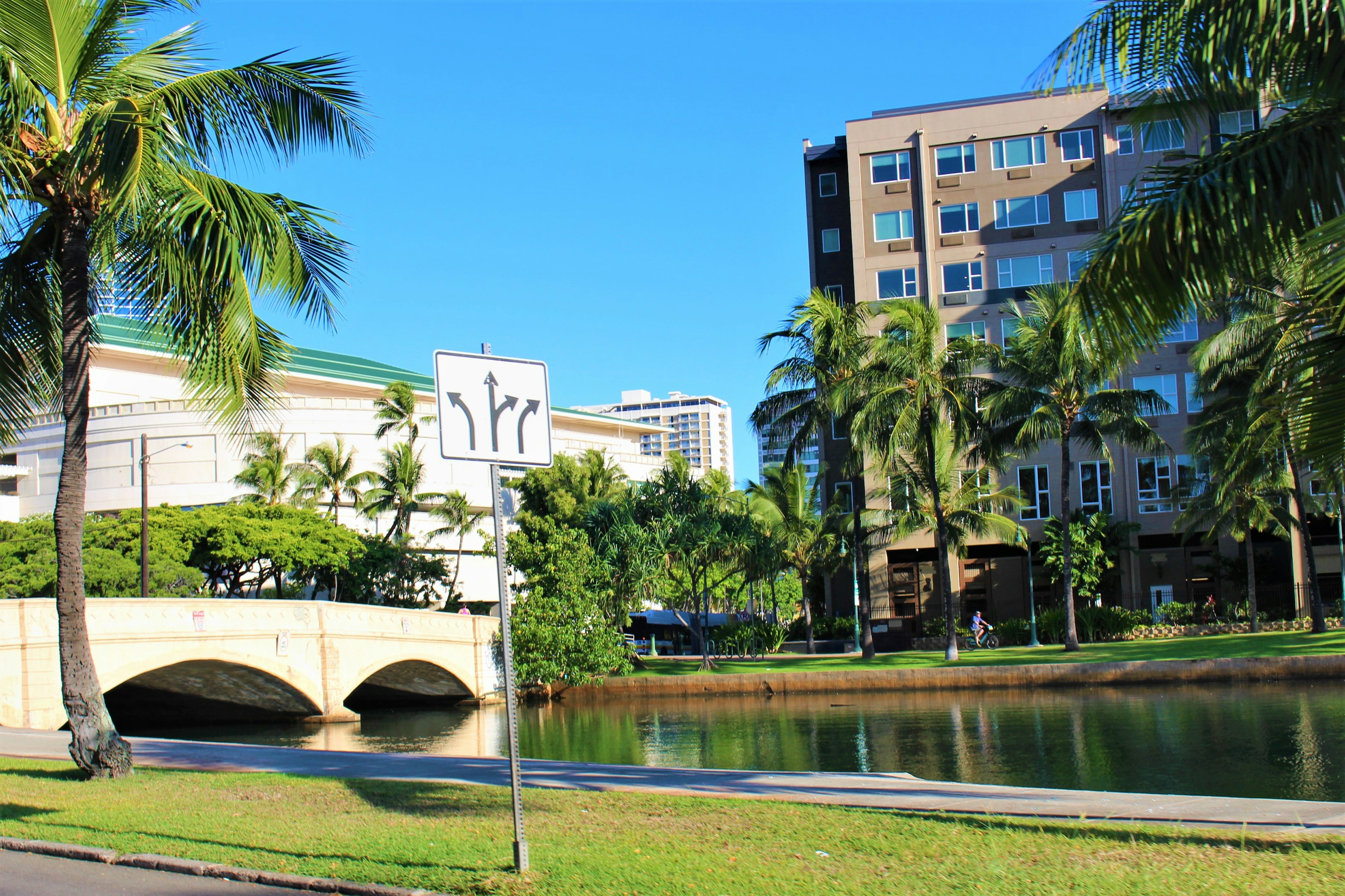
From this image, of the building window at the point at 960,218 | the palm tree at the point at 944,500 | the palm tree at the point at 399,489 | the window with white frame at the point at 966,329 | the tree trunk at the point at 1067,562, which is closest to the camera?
the tree trunk at the point at 1067,562

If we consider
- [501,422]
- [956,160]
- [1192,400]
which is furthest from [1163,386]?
[501,422]

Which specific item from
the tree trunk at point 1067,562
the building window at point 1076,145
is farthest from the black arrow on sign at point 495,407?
the building window at point 1076,145

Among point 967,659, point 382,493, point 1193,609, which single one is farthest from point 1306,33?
point 382,493

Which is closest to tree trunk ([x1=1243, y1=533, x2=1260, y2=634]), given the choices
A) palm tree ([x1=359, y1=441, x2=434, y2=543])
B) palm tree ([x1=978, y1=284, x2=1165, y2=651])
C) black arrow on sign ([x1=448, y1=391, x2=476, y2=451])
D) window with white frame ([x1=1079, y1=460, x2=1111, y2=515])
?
palm tree ([x1=978, y1=284, x2=1165, y2=651])

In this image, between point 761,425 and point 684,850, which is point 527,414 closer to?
point 684,850

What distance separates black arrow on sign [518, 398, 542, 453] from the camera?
789cm

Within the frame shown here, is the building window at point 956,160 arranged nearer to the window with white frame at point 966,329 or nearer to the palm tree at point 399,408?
the window with white frame at point 966,329

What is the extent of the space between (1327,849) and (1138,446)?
1372 inches

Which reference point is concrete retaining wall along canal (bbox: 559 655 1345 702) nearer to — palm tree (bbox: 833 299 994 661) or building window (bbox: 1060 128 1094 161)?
palm tree (bbox: 833 299 994 661)

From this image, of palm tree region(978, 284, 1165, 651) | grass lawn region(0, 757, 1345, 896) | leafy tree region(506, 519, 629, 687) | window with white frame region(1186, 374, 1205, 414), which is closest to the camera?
grass lawn region(0, 757, 1345, 896)

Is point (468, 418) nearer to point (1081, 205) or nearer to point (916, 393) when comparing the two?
point (916, 393)

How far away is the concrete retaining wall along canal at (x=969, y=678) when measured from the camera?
3266 centimetres

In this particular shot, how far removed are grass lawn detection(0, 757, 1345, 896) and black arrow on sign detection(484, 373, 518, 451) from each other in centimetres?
301

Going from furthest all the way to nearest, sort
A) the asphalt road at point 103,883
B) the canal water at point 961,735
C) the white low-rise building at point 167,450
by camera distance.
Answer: the white low-rise building at point 167,450 → the canal water at point 961,735 → the asphalt road at point 103,883
